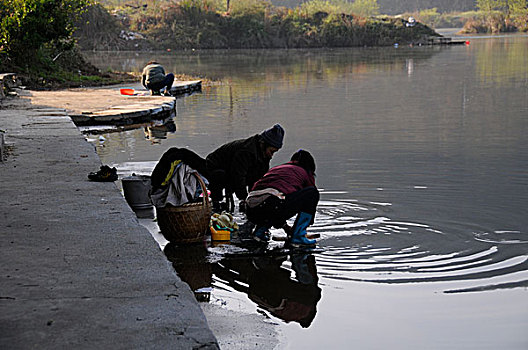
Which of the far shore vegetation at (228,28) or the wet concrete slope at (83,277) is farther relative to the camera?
the far shore vegetation at (228,28)

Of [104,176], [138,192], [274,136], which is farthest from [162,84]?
[274,136]

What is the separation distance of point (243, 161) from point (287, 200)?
868 millimetres

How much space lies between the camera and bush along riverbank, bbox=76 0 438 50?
226 ft

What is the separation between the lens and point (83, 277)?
425 cm

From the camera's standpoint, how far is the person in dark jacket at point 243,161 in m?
6.90

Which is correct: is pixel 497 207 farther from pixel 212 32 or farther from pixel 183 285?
pixel 212 32

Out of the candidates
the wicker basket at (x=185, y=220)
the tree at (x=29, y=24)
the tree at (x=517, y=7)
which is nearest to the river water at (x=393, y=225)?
the wicker basket at (x=185, y=220)

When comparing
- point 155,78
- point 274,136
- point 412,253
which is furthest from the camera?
point 155,78

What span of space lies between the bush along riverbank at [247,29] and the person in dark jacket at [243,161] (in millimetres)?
60655

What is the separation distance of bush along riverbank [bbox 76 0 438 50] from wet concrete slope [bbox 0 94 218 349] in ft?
202

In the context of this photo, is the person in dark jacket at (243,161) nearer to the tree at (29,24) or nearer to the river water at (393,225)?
the river water at (393,225)

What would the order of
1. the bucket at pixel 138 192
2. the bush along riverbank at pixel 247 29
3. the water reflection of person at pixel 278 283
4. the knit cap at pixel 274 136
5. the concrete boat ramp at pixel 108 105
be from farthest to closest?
the bush along riverbank at pixel 247 29 → the concrete boat ramp at pixel 108 105 → the bucket at pixel 138 192 → the knit cap at pixel 274 136 → the water reflection of person at pixel 278 283

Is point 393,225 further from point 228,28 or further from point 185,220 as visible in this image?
point 228,28

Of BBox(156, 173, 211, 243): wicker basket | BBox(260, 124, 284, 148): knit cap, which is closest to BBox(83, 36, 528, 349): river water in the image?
BBox(156, 173, 211, 243): wicker basket
